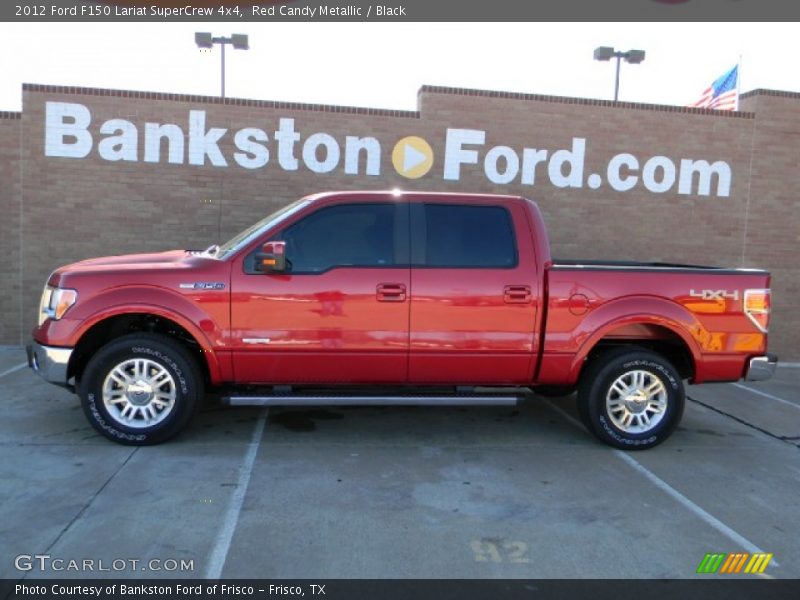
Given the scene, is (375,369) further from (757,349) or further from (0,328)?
(0,328)

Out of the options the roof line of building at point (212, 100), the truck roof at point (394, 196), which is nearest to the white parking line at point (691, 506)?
the truck roof at point (394, 196)

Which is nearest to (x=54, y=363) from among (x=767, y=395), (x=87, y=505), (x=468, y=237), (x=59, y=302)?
(x=59, y=302)

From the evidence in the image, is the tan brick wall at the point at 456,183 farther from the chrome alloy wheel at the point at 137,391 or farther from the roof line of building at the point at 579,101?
the chrome alloy wheel at the point at 137,391

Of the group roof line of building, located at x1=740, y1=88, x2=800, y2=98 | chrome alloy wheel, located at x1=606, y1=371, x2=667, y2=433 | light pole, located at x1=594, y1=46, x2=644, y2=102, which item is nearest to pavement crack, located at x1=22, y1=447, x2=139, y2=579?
chrome alloy wheel, located at x1=606, y1=371, x2=667, y2=433

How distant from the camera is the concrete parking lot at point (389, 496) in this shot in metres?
3.45

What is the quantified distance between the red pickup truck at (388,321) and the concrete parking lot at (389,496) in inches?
16.9

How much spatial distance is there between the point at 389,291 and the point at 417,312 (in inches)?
11.1

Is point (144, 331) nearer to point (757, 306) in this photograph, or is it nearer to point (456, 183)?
point (757, 306)

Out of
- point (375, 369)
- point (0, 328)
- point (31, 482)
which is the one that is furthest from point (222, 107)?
point (31, 482)

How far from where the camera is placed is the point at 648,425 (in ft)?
17.5

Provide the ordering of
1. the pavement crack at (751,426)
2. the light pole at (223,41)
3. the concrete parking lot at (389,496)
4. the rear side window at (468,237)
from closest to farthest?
the concrete parking lot at (389,496), the rear side window at (468,237), the pavement crack at (751,426), the light pole at (223,41)

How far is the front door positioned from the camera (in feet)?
16.4

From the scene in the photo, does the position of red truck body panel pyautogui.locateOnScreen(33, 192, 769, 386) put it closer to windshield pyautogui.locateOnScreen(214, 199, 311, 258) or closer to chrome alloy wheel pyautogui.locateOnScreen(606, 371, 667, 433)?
windshield pyautogui.locateOnScreen(214, 199, 311, 258)
